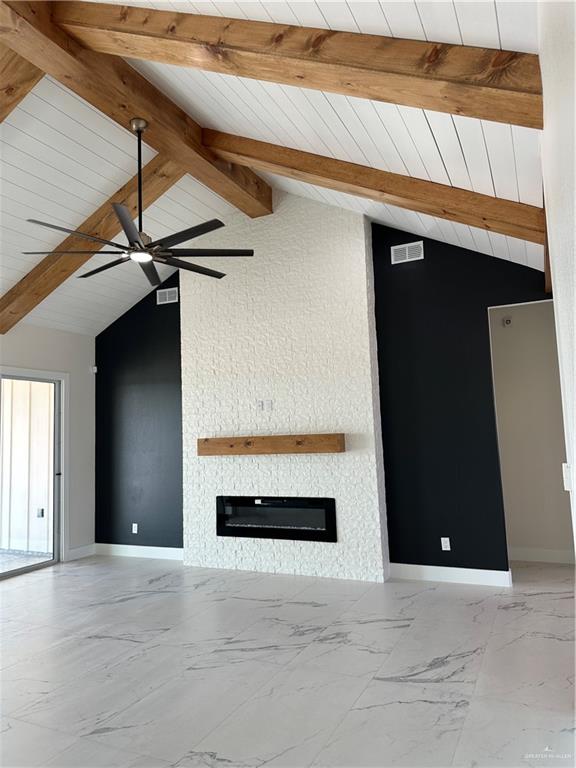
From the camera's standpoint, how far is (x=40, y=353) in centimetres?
624

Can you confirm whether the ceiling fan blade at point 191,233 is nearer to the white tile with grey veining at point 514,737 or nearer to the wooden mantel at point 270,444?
the wooden mantel at point 270,444

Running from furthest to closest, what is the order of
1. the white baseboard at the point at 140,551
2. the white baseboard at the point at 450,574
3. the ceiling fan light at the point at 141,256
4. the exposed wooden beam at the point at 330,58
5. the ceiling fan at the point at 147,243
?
the white baseboard at the point at 140,551, the white baseboard at the point at 450,574, the ceiling fan light at the point at 141,256, the ceiling fan at the point at 147,243, the exposed wooden beam at the point at 330,58

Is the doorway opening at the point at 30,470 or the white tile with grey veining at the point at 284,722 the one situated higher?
the doorway opening at the point at 30,470

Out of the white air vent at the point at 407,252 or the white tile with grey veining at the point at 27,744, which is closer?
the white tile with grey veining at the point at 27,744

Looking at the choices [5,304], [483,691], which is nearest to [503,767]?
[483,691]

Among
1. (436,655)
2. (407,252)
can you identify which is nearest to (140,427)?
(407,252)

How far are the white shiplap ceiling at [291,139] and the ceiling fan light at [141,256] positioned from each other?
4.08 ft

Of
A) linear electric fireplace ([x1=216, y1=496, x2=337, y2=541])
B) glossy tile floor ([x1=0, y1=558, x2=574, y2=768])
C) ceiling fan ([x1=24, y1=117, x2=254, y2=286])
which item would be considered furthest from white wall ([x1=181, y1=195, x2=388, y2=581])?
ceiling fan ([x1=24, y1=117, x2=254, y2=286])

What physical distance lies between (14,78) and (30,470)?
15.7 feet

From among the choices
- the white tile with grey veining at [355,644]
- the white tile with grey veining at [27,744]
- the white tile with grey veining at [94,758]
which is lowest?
the white tile with grey veining at [355,644]

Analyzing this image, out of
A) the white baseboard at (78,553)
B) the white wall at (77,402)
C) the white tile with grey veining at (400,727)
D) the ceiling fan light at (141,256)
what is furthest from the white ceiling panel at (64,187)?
the white tile with grey veining at (400,727)

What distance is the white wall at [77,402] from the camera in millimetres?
6250

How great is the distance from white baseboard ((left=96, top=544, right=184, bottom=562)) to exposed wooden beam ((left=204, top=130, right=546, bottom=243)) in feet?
14.6

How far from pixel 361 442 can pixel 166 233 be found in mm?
3288
